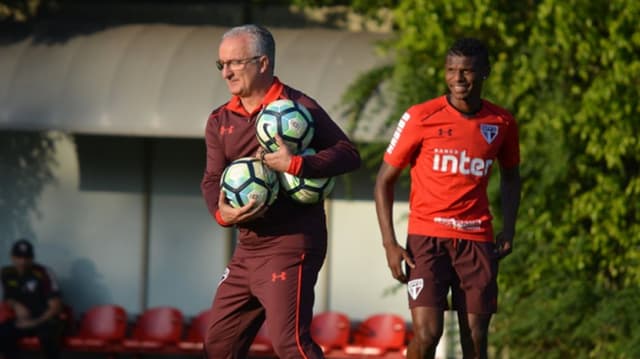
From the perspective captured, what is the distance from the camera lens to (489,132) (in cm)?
762

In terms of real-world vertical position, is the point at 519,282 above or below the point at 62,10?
below

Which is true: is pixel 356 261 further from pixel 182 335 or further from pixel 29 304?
pixel 29 304

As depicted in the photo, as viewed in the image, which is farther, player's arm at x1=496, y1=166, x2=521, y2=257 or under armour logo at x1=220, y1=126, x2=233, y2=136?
player's arm at x1=496, y1=166, x2=521, y2=257

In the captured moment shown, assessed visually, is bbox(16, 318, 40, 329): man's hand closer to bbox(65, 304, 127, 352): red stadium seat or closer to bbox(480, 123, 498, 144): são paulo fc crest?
bbox(65, 304, 127, 352): red stadium seat

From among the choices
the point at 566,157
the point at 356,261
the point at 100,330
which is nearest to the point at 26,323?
the point at 100,330

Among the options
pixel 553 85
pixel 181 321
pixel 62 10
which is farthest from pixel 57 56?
pixel 553 85

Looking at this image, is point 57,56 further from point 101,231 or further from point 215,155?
point 215,155

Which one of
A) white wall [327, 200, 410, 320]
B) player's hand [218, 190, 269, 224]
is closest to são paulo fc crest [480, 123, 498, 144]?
player's hand [218, 190, 269, 224]

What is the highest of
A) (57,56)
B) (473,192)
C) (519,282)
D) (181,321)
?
(473,192)

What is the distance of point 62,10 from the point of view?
15.4 m

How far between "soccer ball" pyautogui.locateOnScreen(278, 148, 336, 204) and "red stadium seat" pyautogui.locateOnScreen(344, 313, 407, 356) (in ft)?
23.2

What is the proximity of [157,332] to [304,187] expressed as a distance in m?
7.95

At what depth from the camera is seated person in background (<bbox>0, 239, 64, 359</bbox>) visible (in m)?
13.7

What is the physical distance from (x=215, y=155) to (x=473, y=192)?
1.53 metres
